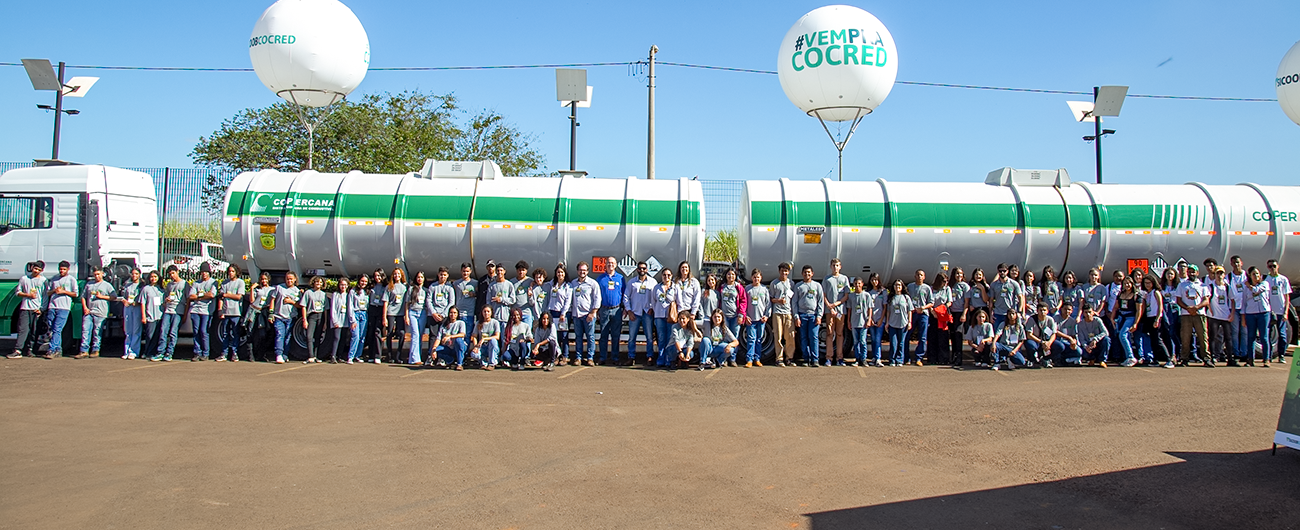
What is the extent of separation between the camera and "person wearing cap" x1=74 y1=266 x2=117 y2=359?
13.5m

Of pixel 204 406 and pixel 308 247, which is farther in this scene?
pixel 308 247

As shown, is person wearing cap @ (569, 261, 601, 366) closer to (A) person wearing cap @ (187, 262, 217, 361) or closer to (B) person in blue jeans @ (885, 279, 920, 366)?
(B) person in blue jeans @ (885, 279, 920, 366)

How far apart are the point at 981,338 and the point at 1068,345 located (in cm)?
142

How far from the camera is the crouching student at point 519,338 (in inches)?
496

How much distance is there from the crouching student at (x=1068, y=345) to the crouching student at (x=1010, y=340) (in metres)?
0.60

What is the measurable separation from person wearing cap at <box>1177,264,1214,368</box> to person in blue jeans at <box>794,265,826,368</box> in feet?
18.7

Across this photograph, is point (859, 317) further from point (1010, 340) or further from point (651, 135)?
point (651, 135)

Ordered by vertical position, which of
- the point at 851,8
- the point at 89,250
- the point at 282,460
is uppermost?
the point at 851,8

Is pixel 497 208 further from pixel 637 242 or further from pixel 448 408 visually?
pixel 448 408

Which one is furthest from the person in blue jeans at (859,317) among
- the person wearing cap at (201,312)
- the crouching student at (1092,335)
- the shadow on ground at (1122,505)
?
the person wearing cap at (201,312)

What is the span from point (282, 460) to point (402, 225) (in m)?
7.23

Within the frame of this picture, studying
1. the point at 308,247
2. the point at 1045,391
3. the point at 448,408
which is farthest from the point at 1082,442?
the point at 308,247

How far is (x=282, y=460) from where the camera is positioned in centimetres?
695

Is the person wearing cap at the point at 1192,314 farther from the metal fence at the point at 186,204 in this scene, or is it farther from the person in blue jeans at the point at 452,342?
the metal fence at the point at 186,204
